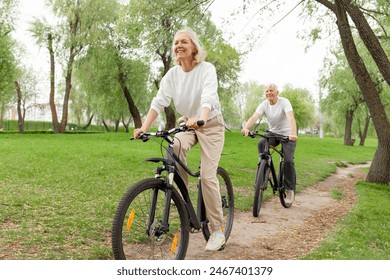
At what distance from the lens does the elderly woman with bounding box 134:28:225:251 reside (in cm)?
400

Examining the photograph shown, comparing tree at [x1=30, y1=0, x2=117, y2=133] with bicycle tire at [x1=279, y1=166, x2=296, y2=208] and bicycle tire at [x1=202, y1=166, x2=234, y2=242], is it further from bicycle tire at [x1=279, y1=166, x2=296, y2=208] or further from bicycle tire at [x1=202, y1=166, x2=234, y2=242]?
bicycle tire at [x1=202, y1=166, x2=234, y2=242]

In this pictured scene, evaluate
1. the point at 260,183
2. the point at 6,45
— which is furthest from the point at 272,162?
the point at 6,45

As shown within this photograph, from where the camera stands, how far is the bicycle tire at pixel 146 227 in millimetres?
3303

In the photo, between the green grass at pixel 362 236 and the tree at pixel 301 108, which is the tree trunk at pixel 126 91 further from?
the tree at pixel 301 108

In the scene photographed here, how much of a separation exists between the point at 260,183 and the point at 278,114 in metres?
1.29

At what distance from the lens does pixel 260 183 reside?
651 cm

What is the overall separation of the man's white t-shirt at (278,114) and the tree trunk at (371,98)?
475cm

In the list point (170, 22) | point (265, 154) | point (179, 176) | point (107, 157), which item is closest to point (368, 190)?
point (265, 154)

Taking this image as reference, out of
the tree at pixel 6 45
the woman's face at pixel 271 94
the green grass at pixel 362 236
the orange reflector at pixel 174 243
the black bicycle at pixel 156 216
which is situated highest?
the tree at pixel 6 45

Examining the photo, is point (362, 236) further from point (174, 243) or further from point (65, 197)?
Result: point (65, 197)

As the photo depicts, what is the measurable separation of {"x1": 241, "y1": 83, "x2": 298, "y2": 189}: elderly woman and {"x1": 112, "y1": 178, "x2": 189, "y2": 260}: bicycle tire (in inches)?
124

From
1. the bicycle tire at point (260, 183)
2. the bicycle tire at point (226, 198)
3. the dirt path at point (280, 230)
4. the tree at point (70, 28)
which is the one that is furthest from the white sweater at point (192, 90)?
the tree at point (70, 28)
